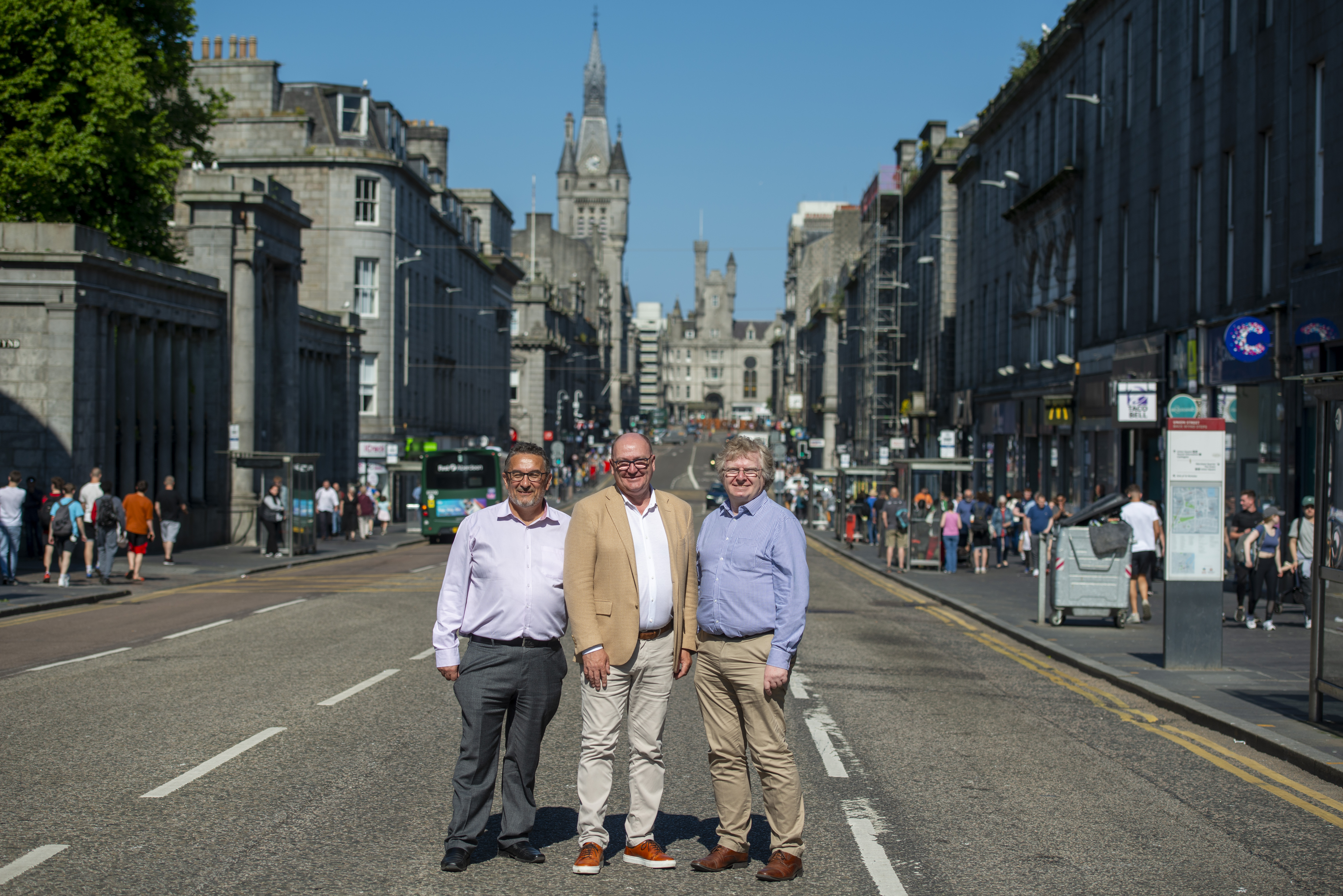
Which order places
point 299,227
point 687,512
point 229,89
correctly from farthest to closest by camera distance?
1. point 229,89
2. point 299,227
3. point 687,512

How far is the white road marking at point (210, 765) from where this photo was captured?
7305 mm

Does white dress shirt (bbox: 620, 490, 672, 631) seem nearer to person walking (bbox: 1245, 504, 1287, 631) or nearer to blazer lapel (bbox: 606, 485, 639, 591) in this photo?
blazer lapel (bbox: 606, 485, 639, 591)

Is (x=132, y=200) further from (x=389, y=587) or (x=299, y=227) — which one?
(x=389, y=587)

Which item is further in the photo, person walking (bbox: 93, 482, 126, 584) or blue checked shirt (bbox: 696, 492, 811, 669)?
person walking (bbox: 93, 482, 126, 584)

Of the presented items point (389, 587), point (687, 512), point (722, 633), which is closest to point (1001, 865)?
point (722, 633)

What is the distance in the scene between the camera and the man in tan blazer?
5816 mm

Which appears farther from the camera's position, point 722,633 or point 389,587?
point 389,587

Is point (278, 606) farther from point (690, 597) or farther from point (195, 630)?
point (690, 597)

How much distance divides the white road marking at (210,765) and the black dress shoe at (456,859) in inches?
84.3

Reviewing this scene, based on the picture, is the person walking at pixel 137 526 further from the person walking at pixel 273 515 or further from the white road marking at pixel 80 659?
the white road marking at pixel 80 659

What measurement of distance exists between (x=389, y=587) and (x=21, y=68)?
15.3 meters

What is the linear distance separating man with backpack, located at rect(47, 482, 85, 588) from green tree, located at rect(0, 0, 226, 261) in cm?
1010

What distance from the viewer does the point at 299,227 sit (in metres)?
40.2

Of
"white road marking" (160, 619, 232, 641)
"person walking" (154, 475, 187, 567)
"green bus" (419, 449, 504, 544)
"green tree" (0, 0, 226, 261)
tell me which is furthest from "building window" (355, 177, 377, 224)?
"white road marking" (160, 619, 232, 641)
